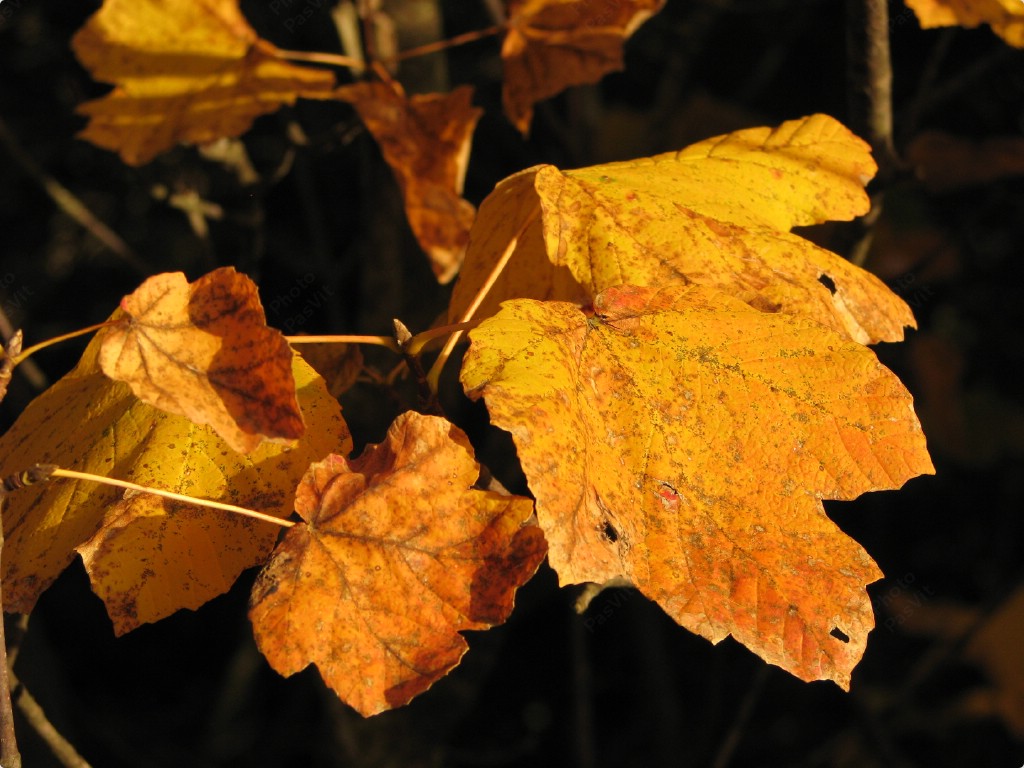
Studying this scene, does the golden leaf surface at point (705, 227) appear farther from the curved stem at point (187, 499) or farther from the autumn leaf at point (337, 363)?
the curved stem at point (187, 499)

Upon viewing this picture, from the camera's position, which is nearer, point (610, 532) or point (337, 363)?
point (610, 532)

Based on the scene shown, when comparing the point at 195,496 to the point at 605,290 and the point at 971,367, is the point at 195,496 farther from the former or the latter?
the point at 971,367

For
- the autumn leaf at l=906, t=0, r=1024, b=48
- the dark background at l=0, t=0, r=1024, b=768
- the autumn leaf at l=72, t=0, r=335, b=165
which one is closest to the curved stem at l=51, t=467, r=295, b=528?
the autumn leaf at l=72, t=0, r=335, b=165

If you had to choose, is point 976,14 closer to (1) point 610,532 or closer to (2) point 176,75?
(1) point 610,532

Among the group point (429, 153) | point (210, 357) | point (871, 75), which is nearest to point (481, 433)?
point (429, 153)

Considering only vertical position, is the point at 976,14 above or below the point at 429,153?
above

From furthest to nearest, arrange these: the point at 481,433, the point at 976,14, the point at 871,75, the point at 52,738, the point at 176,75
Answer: the point at 481,433 → the point at 176,75 → the point at 871,75 → the point at 976,14 → the point at 52,738

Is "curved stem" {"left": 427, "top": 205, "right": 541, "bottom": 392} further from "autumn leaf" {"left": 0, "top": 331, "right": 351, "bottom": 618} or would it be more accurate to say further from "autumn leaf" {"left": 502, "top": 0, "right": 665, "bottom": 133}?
"autumn leaf" {"left": 502, "top": 0, "right": 665, "bottom": 133}
